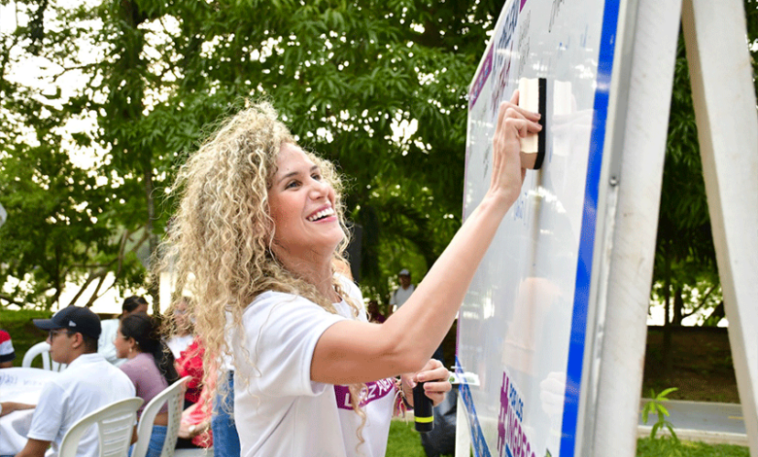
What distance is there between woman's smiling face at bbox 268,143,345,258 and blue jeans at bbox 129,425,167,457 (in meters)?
3.32

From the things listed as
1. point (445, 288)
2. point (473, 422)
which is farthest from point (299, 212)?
point (473, 422)

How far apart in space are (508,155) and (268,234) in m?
0.64

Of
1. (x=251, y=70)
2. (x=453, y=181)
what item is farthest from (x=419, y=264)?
(x=251, y=70)

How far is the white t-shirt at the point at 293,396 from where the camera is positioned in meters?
1.36

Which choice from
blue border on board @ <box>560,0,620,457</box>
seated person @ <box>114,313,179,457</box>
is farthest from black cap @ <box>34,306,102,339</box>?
blue border on board @ <box>560,0,620,457</box>

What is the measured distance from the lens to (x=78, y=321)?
454 centimetres

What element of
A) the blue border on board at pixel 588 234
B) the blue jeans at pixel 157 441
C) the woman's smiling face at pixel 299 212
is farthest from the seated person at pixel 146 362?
the blue border on board at pixel 588 234

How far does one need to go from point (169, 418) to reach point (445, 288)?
12.3 feet

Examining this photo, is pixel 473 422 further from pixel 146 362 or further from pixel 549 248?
pixel 146 362

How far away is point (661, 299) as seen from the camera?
620 inches

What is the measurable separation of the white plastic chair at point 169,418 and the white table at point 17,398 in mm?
801

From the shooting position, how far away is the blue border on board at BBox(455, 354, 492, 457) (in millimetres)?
1796

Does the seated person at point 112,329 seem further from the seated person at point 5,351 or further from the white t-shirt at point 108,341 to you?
the seated person at point 5,351

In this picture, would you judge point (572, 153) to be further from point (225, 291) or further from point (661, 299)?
point (661, 299)
